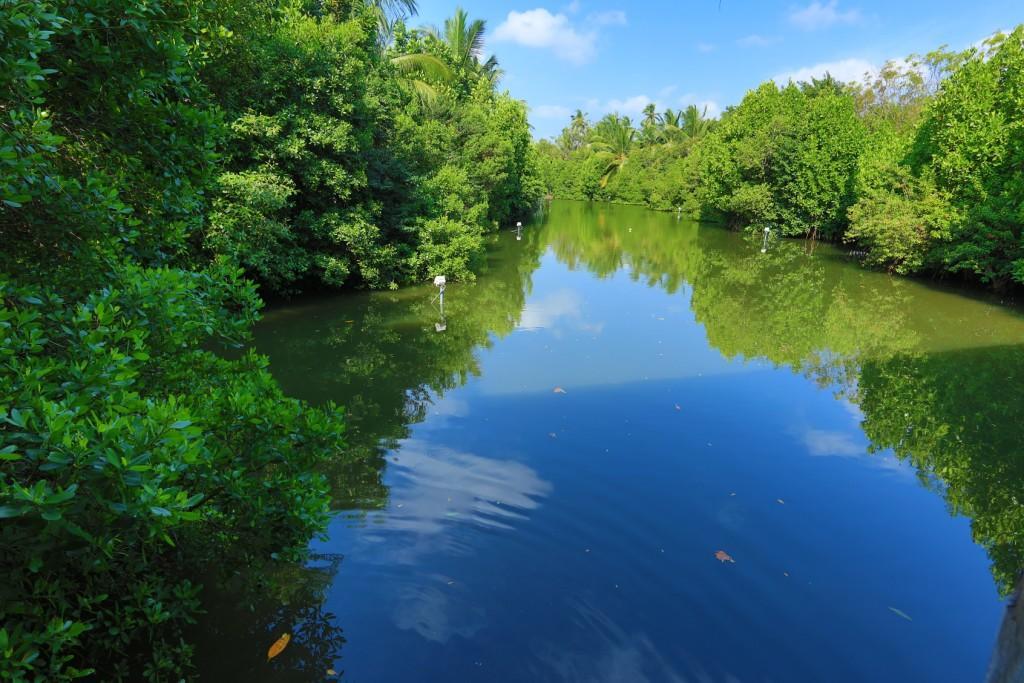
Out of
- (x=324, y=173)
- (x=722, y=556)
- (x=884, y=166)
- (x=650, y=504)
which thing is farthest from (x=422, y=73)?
(x=722, y=556)

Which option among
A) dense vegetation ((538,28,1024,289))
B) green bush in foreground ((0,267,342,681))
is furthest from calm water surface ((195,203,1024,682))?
dense vegetation ((538,28,1024,289))

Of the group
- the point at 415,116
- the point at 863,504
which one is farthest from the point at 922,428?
the point at 415,116

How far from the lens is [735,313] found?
556 inches

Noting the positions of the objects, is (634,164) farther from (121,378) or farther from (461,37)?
(121,378)

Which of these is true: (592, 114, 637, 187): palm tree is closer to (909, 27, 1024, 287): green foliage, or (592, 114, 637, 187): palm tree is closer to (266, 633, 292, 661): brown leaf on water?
(909, 27, 1024, 287): green foliage

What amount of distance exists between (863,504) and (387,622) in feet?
16.0

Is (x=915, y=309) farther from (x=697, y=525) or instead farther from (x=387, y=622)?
(x=387, y=622)

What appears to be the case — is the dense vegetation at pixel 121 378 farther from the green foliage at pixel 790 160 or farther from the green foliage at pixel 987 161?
the green foliage at pixel 790 160

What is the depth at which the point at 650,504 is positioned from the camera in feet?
18.3

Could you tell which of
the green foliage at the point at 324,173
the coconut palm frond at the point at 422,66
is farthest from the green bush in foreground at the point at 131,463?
the coconut palm frond at the point at 422,66

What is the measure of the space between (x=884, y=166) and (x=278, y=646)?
76.4 feet

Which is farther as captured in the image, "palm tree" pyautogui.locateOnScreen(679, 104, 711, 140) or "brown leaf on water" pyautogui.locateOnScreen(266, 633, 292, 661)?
"palm tree" pyautogui.locateOnScreen(679, 104, 711, 140)

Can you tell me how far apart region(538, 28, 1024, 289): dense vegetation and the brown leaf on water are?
692 inches

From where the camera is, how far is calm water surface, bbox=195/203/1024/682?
12.6ft
